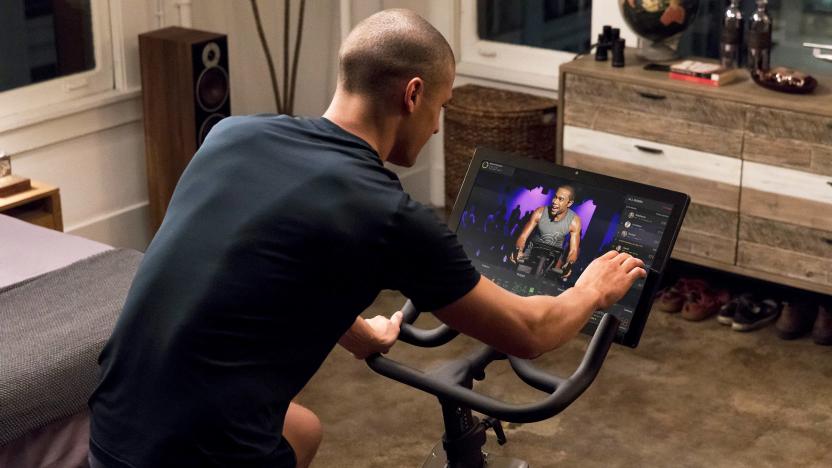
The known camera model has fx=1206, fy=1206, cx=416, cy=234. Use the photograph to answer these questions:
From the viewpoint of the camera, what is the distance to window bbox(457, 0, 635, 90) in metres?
5.20

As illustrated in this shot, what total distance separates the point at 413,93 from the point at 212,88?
2.63 meters

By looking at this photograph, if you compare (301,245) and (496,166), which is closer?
(301,245)

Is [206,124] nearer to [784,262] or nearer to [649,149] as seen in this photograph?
[649,149]

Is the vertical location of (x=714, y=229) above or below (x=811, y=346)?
above

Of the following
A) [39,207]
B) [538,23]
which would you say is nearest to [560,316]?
[39,207]

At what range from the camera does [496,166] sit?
243cm

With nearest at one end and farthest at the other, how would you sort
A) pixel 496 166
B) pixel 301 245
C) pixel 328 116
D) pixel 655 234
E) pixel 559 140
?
pixel 301 245
pixel 328 116
pixel 655 234
pixel 496 166
pixel 559 140

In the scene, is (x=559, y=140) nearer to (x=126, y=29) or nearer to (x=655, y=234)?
(x=126, y=29)

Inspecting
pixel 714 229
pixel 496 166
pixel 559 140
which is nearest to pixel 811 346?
pixel 714 229

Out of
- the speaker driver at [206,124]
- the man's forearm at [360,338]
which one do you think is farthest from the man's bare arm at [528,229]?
the speaker driver at [206,124]

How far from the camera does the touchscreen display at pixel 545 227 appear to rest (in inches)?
89.2

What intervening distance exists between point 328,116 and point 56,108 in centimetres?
268

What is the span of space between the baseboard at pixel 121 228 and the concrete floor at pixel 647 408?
114 centimetres

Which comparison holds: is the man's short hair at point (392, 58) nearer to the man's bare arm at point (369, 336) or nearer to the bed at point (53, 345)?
the man's bare arm at point (369, 336)
